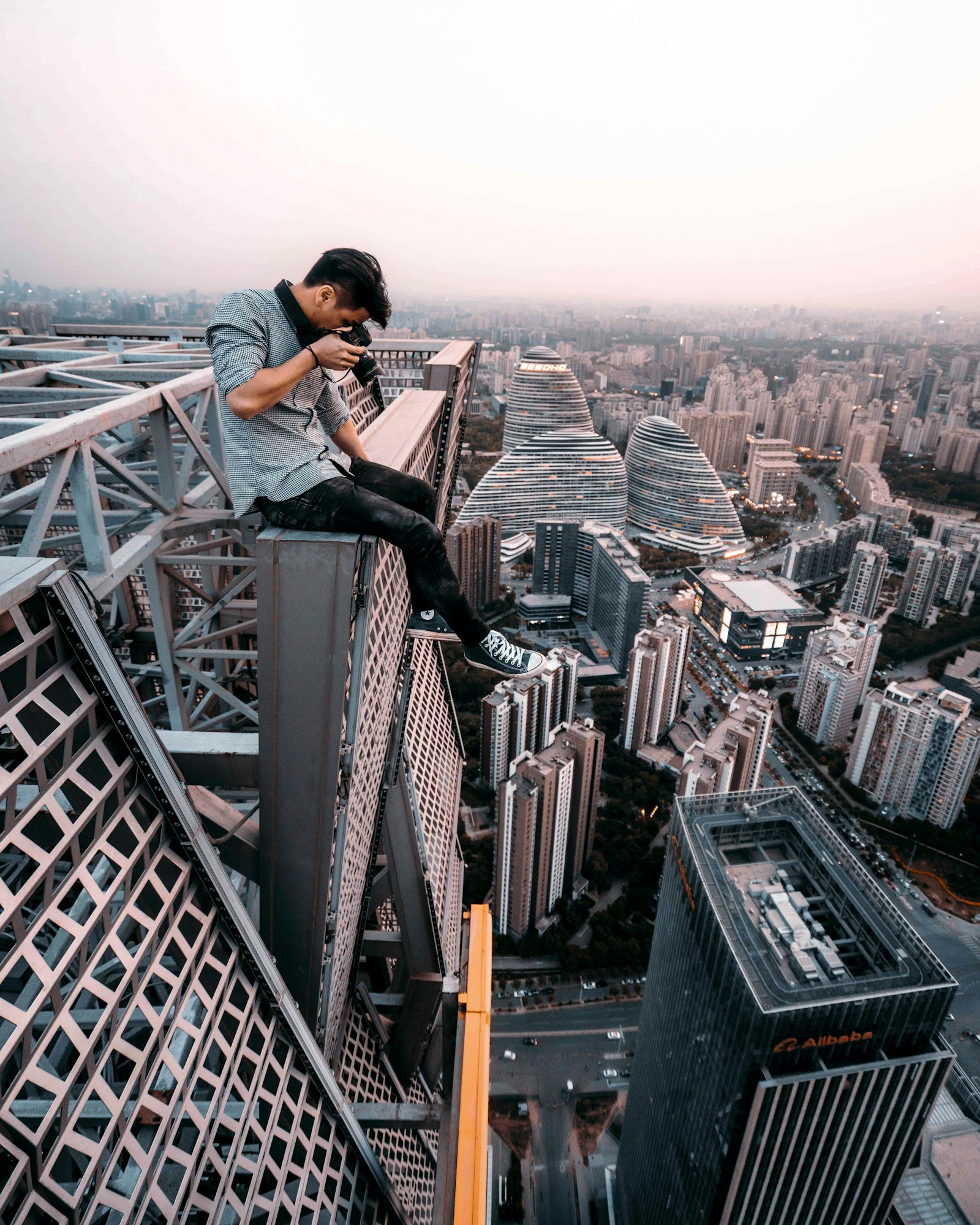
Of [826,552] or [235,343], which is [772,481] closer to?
[826,552]

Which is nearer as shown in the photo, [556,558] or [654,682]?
[654,682]

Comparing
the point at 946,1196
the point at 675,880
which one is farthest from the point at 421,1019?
the point at 946,1196

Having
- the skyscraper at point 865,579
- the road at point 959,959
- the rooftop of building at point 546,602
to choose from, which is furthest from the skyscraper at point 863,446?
the road at point 959,959

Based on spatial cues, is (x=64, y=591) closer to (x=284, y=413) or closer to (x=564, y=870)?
(x=284, y=413)

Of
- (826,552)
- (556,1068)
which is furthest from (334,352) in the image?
(826,552)

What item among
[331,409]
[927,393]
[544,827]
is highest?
[331,409]

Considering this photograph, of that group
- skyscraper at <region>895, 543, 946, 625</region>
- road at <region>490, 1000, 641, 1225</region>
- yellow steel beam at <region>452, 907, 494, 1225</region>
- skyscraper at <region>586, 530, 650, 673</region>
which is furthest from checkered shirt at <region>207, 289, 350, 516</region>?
skyscraper at <region>895, 543, 946, 625</region>
